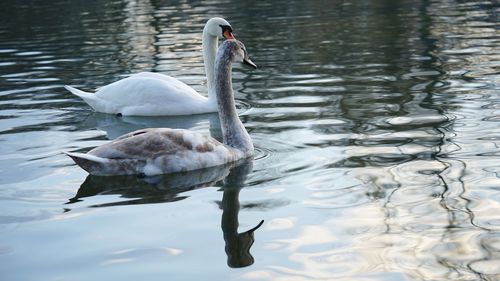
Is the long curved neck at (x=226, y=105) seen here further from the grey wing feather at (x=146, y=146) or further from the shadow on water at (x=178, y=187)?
the grey wing feather at (x=146, y=146)

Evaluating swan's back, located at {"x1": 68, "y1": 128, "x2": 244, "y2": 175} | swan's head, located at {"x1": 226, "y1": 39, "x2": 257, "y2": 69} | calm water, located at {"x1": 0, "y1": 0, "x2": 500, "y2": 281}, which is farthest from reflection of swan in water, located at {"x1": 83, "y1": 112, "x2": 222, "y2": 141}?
swan's back, located at {"x1": 68, "y1": 128, "x2": 244, "y2": 175}

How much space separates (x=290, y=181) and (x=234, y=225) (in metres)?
1.05

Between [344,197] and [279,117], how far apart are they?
3298 mm

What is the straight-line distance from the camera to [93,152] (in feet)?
23.1

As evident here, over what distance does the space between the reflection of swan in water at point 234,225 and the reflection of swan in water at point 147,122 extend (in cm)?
231

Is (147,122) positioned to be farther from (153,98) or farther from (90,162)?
(90,162)

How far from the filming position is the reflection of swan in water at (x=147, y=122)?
9570 millimetres

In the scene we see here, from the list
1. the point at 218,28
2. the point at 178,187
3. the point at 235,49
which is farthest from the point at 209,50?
the point at 178,187

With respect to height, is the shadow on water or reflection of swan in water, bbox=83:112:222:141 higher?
the shadow on water

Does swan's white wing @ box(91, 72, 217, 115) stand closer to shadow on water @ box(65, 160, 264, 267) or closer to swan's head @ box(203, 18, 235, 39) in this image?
swan's head @ box(203, 18, 235, 39)

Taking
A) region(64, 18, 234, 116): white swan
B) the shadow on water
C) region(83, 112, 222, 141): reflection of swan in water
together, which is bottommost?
region(83, 112, 222, 141): reflection of swan in water

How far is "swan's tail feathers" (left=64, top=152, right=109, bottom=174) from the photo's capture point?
6715mm

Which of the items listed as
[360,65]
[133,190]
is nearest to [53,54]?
[360,65]

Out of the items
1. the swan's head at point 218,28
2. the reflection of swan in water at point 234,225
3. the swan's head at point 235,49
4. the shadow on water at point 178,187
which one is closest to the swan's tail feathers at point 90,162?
the shadow on water at point 178,187
